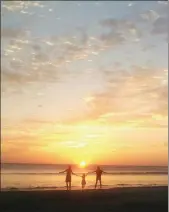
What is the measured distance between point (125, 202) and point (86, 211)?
4.12 metres

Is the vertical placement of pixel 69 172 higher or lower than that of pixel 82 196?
higher

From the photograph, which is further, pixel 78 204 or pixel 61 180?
pixel 61 180

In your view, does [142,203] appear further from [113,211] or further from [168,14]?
[168,14]

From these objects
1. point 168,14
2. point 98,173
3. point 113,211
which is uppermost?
point 168,14

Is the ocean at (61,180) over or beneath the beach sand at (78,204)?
over

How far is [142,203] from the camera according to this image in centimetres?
1961

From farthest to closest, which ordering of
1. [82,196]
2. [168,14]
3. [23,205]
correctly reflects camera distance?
[82,196], [23,205], [168,14]

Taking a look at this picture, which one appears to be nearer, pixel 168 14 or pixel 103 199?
pixel 168 14

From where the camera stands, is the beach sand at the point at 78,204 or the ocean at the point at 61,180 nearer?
the beach sand at the point at 78,204

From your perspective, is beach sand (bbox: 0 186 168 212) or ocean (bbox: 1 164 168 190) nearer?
beach sand (bbox: 0 186 168 212)

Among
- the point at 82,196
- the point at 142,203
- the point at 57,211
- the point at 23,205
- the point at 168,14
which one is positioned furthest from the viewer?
the point at 82,196

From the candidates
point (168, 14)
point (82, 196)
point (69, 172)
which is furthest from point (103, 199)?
point (168, 14)

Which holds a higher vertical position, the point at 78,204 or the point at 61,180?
the point at 61,180

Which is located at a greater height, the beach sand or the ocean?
the ocean
